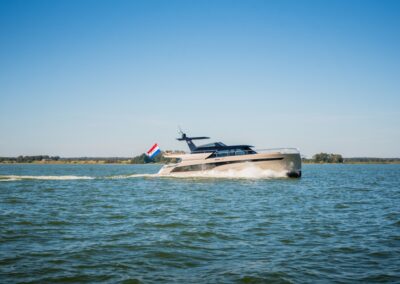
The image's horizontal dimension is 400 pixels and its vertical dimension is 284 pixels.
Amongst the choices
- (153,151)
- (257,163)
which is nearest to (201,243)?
(257,163)

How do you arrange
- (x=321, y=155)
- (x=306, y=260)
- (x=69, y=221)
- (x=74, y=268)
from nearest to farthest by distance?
(x=74, y=268) < (x=306, y=260) < (x=69, y=221) < (x=321, y=155)

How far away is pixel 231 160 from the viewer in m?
37.1

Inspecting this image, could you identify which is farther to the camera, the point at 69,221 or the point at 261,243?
the point at 69,221

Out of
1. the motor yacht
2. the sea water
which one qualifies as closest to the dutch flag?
the motor yacht

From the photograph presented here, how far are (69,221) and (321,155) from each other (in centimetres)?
17641

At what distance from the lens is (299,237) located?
1098 cm

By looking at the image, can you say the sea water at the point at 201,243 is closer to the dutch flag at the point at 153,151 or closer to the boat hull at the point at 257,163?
the boat hull at the point at 257,163

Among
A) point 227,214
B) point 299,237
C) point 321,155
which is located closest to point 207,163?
point 227,214

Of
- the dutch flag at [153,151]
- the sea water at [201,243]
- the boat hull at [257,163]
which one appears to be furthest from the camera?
the dutch flag at [153,151]

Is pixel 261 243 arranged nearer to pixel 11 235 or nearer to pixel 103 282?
pixel 103 282

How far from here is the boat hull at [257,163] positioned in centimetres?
3619

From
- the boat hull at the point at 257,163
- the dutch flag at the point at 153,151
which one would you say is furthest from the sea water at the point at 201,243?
the dutch flag at the point at 153,151

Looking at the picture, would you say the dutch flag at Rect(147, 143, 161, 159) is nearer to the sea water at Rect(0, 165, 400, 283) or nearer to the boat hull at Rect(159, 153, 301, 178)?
the boat hull at Rect(159, 153, 301, 178)

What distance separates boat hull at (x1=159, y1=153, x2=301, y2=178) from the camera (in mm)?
36188
